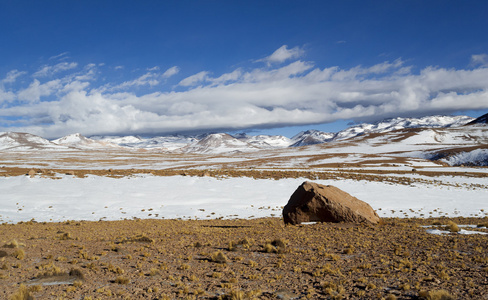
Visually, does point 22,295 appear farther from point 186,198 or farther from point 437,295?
point 186,198

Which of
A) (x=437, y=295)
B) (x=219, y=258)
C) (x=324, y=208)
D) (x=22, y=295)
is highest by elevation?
(x=22, y=295)

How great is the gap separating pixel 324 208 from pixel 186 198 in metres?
19.3

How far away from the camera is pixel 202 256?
44.0 feet

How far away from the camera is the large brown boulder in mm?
20141

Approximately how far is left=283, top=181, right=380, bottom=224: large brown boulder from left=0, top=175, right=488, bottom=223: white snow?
7853 millimetres

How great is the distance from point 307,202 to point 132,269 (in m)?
12.5

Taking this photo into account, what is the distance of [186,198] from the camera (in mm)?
35344

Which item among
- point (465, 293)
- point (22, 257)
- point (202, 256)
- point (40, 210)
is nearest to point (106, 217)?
point (40, 210)

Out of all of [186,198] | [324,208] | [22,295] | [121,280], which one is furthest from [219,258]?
[186,198]

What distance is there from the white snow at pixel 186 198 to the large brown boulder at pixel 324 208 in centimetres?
785

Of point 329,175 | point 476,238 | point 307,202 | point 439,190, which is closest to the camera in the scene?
point 476,238

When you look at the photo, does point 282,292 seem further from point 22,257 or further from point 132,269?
point 22,257

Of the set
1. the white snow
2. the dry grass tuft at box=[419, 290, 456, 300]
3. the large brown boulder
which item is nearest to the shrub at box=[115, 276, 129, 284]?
the dry grass tuft at box=[419, 290, 456, 300]

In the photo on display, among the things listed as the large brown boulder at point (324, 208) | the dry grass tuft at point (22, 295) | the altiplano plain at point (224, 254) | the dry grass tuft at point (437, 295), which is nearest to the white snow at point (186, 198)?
the altiplano plain at point (224, 254)
